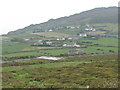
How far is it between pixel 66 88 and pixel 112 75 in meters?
18.6

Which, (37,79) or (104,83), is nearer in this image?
(104,83)

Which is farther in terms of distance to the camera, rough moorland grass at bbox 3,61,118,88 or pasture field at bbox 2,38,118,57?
pasture field at bbox 2,38,118,57

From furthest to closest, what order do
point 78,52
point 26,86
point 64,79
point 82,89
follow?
point 78,52, point 64,79, point 26,86, point 82,89

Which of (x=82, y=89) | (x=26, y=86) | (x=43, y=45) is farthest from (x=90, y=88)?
(x=43, y=45)

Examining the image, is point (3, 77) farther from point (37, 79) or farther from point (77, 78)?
point (77, 78)

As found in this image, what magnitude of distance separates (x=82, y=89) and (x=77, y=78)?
1331cm

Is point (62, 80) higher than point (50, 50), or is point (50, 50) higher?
point (62, 80)

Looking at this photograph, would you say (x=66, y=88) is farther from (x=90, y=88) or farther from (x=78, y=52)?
(x=78, y=52)

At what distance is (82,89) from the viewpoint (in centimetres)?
4553

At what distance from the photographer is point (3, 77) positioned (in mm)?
61312

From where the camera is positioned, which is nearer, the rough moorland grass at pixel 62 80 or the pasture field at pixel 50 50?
the rough moorland grass at pixel 62 80

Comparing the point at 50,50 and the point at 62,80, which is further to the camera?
the point at 50,50

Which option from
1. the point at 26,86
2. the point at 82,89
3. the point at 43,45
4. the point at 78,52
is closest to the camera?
the point at 82,89

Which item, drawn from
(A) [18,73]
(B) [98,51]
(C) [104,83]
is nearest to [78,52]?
(B) [98,51]
